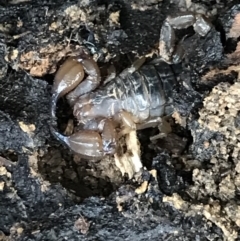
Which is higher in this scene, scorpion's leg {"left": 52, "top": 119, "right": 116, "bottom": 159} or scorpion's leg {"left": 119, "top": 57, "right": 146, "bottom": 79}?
scorpion's leg {"left": 119, "top": 57, "right": 146, "bottom": 79}

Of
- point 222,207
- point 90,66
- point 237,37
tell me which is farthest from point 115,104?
point 222,207

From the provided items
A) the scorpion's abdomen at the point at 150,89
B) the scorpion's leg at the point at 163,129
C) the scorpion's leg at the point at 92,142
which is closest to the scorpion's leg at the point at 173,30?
the scorpion's abdomen at the point at 150,89

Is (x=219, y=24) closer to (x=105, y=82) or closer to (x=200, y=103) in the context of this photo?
(x=200, y=103)

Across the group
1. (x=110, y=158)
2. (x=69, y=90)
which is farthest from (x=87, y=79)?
(x=110, y=158)

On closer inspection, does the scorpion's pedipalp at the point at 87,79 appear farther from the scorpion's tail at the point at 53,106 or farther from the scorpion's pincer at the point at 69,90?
the scorpion's tail at the point at 53,106

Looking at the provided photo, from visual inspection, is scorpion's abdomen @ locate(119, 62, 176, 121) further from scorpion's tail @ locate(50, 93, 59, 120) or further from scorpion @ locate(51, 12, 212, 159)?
scorpion's tail @ locate(50, 93, 59, 120)

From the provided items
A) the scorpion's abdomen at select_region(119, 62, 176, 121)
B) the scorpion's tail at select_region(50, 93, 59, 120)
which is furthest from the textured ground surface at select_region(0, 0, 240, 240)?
the scorpion's abdomen at select_region(119, 62, 176, 121)
